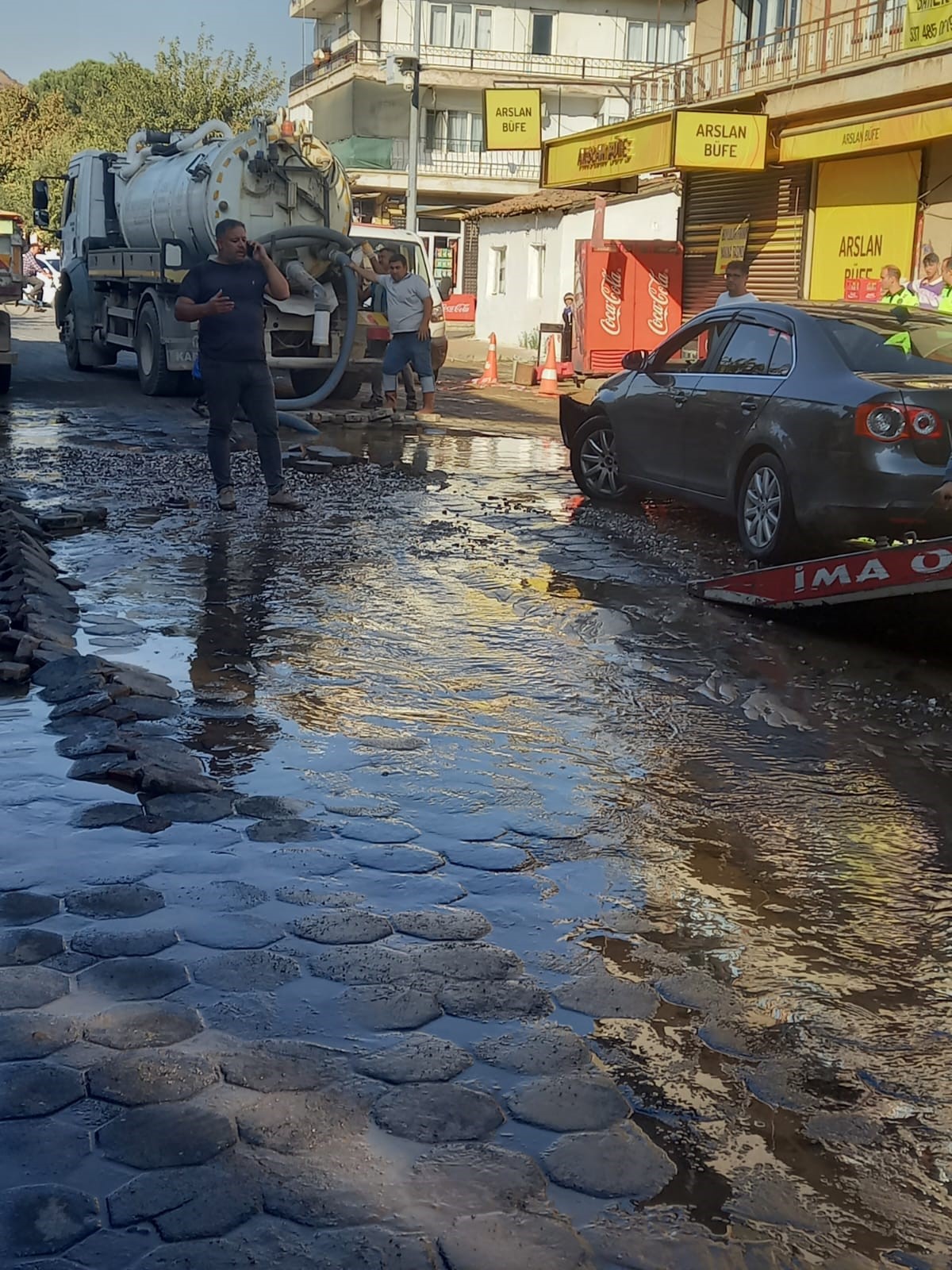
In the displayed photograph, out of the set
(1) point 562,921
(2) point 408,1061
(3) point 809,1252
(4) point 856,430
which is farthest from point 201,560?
(3) point 809,1252

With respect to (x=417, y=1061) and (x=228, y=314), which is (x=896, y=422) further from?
(x=417, y=1061)

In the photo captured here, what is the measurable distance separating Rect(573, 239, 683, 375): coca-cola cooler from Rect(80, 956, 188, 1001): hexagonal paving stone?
22552mm

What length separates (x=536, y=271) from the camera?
38281 millimetres

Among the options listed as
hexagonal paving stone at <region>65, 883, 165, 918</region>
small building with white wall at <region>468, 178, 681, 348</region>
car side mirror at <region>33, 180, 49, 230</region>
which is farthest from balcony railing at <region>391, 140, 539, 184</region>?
hexagonal paving stone at <region>65, 883, 165, 918</region>

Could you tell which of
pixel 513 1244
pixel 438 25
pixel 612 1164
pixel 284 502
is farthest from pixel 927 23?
pixel 438 25

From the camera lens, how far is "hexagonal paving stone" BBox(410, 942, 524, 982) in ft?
11.8

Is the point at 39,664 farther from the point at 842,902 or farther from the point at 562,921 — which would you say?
the point at 842,902

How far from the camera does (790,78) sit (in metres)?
22.3

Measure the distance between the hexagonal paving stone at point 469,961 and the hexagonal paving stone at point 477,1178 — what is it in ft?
2.50

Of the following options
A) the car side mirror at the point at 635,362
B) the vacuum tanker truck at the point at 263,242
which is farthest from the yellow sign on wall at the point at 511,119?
the car side mirror at the point at 635,362

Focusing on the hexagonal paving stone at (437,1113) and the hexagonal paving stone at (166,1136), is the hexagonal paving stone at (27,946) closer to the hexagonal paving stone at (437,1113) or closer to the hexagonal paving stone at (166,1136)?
the hexagonal paving stone at (166,1136)

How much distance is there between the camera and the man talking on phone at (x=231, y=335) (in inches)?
413

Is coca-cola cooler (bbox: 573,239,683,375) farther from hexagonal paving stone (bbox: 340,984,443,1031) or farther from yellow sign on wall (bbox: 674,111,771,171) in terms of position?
hexagonal paving stone (bbox: 340,984,443,1031)

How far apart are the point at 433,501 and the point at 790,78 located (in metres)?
13.8
